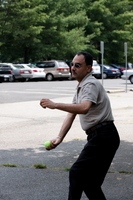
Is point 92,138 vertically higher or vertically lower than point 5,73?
higher

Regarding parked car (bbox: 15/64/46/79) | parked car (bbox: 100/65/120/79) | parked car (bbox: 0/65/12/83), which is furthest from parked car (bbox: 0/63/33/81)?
parked car (bbox: 100/65/120/79)

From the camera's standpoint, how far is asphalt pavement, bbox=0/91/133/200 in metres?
6.28

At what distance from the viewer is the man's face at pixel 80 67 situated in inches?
184

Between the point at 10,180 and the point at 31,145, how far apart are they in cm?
289

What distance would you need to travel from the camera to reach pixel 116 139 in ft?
15.6

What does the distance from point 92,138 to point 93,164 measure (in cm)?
24

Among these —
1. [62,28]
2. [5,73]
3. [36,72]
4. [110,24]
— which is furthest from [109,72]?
[110,24]

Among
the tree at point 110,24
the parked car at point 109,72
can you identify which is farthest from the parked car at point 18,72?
the tree at point 110,24

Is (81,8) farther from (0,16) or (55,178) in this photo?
(55,178)

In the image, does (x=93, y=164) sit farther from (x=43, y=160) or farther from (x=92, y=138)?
(x=43, y=160)

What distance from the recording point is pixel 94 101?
4586 mm

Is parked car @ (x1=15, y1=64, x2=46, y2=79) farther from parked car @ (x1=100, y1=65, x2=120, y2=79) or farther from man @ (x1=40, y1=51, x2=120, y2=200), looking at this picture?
man @ (x1=40, y1=51, x2=120, y2=200)

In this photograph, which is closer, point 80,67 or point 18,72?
point 80,67

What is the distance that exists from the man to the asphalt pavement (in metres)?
1.31
